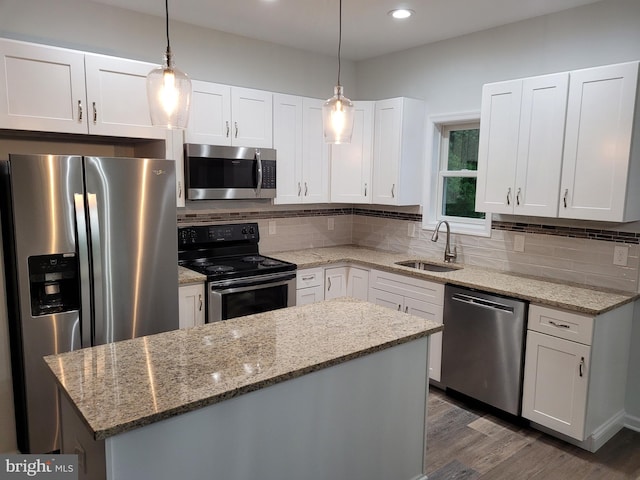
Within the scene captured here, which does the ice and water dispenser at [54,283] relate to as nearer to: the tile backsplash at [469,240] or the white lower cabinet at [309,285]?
the tile backsplash at [469,240]

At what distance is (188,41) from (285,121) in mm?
946

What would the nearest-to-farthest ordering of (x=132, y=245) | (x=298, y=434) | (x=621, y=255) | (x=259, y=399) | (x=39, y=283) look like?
(x=259, y=399) < (x=298, y=434) < (x=39, y=283) < (x=132, y=245) < (x=621, y=255)

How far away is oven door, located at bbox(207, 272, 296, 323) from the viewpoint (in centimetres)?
323

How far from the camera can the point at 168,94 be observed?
169 cm

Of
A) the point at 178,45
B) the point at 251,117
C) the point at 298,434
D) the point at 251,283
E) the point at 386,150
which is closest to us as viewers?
the point at 298,434

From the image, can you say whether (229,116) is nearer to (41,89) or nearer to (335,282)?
(41,89)

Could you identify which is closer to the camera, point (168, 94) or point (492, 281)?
point (168, 94)

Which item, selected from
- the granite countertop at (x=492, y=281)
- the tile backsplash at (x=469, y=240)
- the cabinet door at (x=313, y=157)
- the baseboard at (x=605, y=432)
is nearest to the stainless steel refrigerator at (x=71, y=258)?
the tile backsplash at (x=469, y=240)

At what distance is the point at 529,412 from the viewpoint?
2.92 m

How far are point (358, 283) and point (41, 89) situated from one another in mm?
2646

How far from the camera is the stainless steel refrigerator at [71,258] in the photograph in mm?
2387

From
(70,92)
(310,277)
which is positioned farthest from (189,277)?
(70,92)

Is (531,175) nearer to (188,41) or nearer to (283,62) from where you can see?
(283,62)

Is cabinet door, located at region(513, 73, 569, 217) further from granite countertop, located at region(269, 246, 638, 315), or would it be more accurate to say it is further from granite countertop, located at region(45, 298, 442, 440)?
granite countertop, located at region(45, 298, 442, 440)
